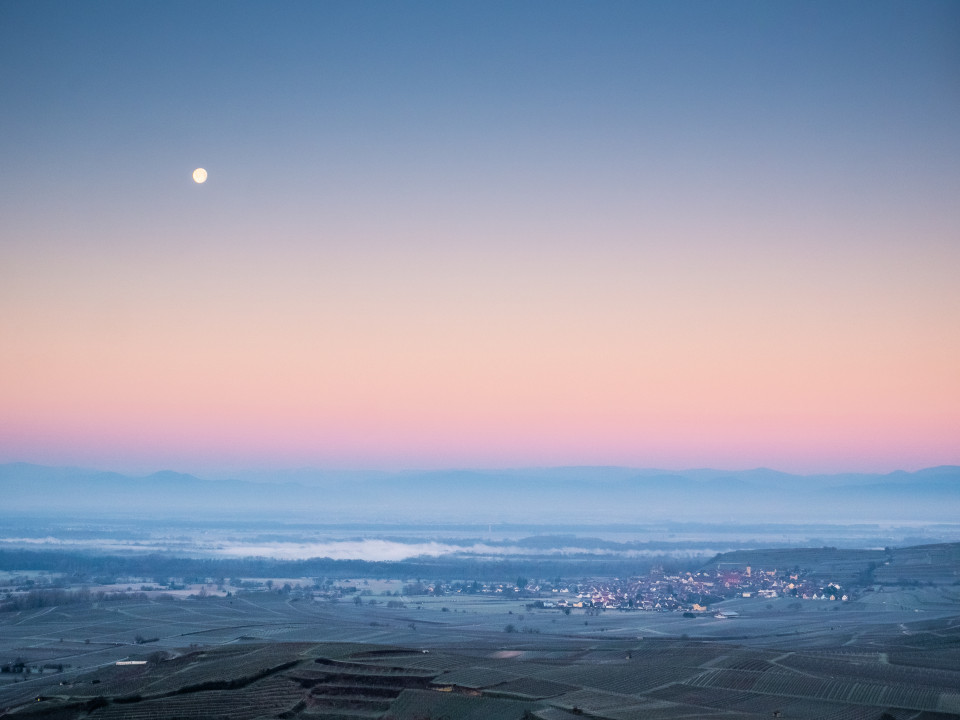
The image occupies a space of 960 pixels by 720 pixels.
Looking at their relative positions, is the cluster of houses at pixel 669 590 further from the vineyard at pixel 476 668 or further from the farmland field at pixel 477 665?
the vineyard at pixel 476 668

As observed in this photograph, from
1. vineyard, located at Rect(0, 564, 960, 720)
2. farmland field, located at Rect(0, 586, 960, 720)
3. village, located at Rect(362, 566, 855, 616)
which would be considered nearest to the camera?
vineyard, located at Rect(0, 564, 960, 720)

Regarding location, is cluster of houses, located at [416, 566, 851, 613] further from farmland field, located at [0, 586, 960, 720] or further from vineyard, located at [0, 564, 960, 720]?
vineyard, located at [0, 564, 960, 720]

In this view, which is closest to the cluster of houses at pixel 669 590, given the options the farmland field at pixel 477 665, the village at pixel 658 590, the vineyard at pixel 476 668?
the village at pixel 658 590

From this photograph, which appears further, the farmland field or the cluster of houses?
the cluster of houses

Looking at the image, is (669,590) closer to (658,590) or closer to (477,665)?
(658,590)

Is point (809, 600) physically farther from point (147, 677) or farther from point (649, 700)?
point (147, 677)

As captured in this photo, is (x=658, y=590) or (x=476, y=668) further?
(x=658, y=590)

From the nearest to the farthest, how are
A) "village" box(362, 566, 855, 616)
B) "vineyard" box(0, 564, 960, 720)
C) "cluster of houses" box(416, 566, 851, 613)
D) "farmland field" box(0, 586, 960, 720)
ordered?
1. "vineyard" box(0, 564, 960, 720)
2. "farmland field" box(0, 586, 960, 720)
3. "village" box(362, 566, 855, 616)
4. "cluster of houses" box(416, 566, 851, 613)

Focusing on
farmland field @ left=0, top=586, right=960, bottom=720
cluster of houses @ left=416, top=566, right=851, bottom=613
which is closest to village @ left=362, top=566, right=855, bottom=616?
cluster of houses @ left=416, top=566, right=851, bottom=613

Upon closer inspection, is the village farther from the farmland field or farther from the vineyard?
the vineyard

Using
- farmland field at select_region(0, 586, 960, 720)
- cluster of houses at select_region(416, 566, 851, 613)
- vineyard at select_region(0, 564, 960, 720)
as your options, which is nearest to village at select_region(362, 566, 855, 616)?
cluster of houses at select_region(416, 566, 851, 613)

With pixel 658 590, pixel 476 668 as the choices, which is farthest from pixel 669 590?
pixel 476 668

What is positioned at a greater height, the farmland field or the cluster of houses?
the cluster of houses
